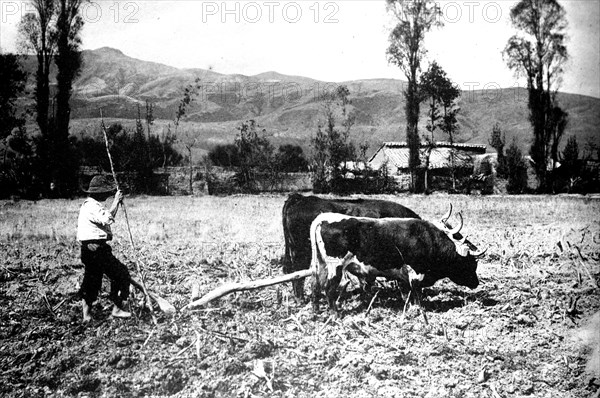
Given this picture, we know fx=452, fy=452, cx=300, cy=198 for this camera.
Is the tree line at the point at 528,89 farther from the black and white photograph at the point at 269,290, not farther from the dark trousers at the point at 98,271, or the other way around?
the dark trousers at the point at 98,271

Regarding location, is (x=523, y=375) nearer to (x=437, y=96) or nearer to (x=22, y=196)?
(x=22, y=196)

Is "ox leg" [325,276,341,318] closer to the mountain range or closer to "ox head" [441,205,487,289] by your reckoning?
"ox head" [441,205,487,289]

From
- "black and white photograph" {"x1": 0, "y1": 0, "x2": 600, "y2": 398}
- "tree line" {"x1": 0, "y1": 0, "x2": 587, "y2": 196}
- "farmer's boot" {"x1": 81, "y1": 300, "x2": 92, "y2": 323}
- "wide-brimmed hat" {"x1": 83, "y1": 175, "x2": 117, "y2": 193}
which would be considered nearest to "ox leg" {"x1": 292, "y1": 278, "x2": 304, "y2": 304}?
"black and white photograph" {"x1": 0, "y1": 0, "x2": 600, "y2": 398}

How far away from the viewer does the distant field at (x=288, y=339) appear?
429 centimetres

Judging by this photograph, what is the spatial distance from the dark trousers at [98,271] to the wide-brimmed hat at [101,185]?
24.8 inches

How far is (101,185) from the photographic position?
18.1 feet

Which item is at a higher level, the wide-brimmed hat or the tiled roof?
the tiled roof

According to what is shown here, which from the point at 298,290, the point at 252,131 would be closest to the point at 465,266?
the point at 298,290

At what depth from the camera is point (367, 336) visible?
5.29 m

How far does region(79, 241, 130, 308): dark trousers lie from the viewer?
5.29 metres

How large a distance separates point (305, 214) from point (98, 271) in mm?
3700

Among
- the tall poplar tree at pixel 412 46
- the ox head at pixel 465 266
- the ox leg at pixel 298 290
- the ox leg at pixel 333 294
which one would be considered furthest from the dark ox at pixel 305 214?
the tall poplar tree at pixel 412 46

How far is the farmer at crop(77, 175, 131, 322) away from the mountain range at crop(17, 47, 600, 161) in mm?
71870

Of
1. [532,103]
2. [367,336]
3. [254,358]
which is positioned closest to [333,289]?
[367,336]
